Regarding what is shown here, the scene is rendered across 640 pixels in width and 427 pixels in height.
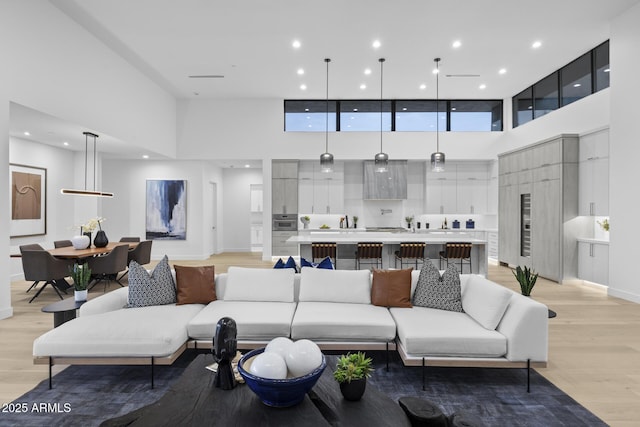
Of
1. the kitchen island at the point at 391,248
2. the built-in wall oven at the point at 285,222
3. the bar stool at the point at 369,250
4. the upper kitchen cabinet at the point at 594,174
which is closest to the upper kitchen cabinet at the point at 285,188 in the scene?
the built-in wall oven at the point at 285,222

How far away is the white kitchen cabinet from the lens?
6.28 meters

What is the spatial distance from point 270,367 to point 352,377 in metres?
0.44

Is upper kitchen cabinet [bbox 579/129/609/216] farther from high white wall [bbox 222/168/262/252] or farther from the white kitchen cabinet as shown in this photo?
high white wall [bbox 222/168/262/252]

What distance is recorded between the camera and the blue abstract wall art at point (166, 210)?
9.98 m

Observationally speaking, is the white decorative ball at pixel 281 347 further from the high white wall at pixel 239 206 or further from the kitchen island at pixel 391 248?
the high white wall at pixel 239 206

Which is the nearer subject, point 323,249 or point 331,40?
point 323,249

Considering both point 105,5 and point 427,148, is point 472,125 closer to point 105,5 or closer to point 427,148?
point 427,148

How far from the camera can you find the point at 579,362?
341cm

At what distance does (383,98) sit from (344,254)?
516 cm

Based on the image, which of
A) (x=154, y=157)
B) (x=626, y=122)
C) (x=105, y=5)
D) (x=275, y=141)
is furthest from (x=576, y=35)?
(x=154, y=157)

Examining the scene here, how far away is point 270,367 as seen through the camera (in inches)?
68.5

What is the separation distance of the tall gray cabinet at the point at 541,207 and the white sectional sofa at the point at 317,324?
4496 mm

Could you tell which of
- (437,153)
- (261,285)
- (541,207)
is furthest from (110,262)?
(541,207)

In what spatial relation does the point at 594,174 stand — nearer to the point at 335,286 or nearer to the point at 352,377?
the point at 335,286
